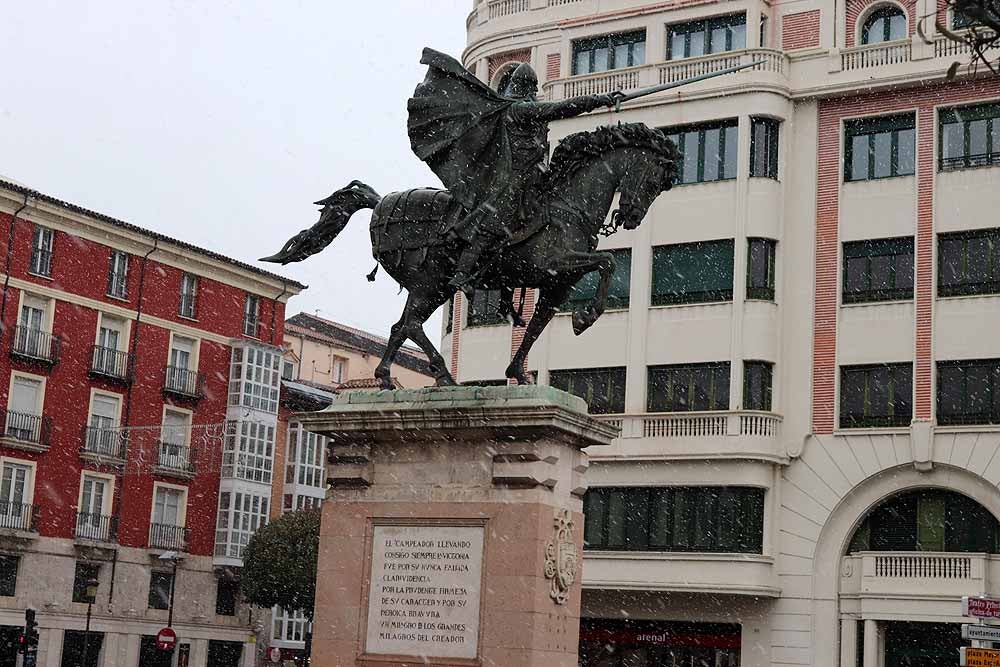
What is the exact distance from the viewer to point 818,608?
41.1 meters

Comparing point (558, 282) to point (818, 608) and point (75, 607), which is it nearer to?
point (818, 608)

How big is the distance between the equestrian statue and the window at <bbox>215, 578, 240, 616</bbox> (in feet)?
167

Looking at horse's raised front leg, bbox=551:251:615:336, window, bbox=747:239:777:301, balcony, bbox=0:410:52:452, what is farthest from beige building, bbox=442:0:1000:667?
Answer: horse's raised front leg, bbox=551:251:615:336

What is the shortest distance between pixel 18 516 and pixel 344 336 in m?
34.8

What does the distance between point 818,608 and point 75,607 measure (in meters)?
30.1

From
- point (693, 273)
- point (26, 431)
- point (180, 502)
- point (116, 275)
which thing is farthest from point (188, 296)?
point (693, 273)

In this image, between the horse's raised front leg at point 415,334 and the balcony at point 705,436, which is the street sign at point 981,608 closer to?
the horse's raised front leg at point 415,334

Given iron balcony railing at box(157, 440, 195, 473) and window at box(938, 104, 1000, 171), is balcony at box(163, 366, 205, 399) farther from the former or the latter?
window at box(938, 104, 1000, 171)

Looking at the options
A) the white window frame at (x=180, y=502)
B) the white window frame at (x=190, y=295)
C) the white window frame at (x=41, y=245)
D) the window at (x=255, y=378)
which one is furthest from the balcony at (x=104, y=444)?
the window at (x=255, y=378)

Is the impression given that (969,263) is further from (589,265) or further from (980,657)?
(589,265)

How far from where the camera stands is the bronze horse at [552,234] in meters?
16.9

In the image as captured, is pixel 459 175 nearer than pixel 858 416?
Yes

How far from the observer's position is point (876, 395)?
135 ft

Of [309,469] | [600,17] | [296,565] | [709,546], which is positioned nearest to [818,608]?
[709,546]
